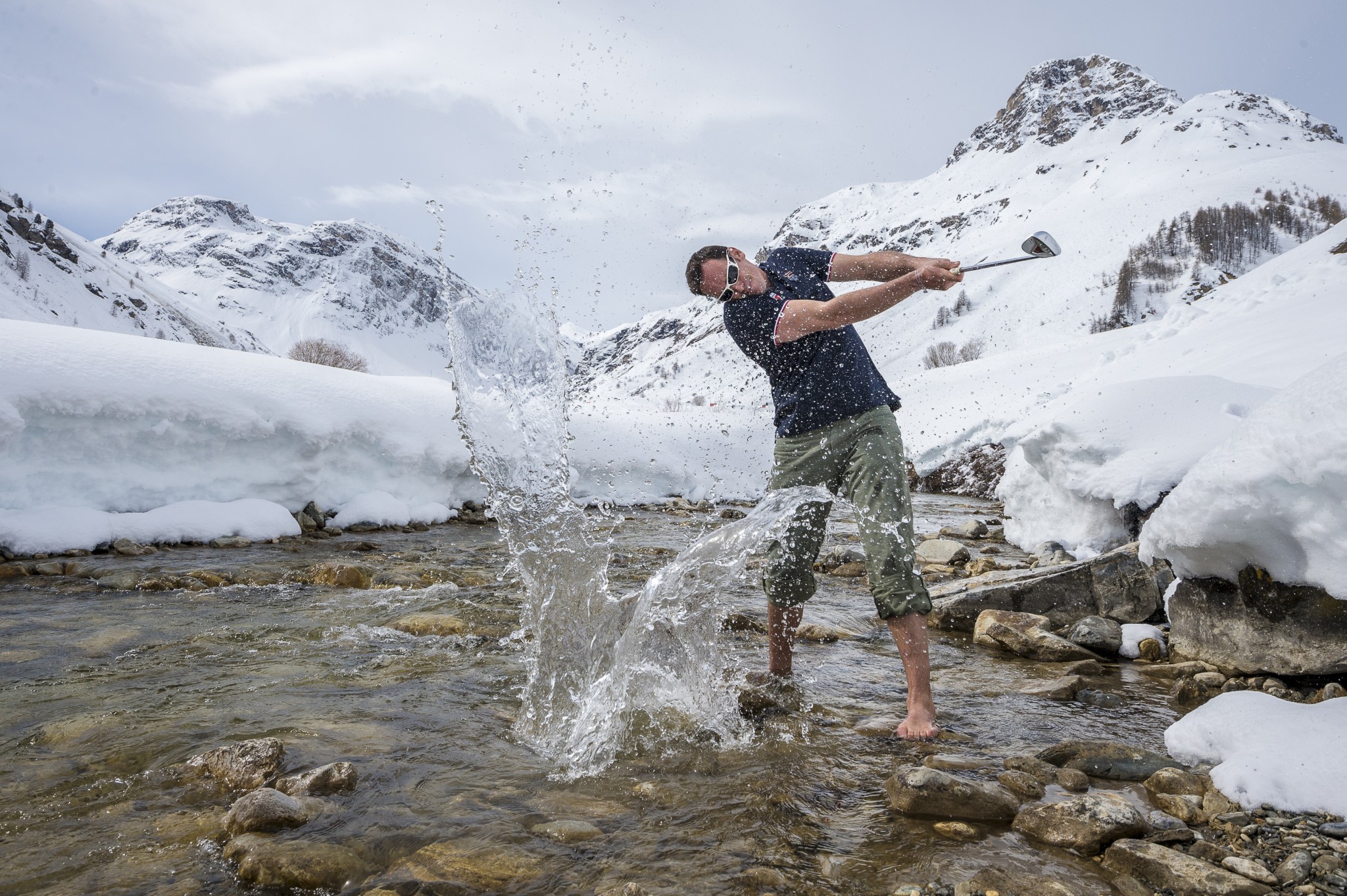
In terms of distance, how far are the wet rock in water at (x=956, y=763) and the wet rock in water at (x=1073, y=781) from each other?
0.75ft

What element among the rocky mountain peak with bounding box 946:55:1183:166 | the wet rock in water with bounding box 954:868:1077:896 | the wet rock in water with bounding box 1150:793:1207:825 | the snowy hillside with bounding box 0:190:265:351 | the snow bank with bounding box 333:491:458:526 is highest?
the rocky mountain peak with bounding box 946:55:1183:166

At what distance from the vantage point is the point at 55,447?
22.0 feet

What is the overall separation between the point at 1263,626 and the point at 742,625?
281cm

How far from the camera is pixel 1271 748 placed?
2.25 m

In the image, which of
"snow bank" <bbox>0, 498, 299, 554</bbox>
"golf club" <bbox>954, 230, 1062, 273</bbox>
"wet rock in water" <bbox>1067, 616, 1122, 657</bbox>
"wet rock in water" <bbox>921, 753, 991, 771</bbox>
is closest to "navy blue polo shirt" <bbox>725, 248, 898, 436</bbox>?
"golf club" <bbox>954, 230, 1062, 273</bbox>

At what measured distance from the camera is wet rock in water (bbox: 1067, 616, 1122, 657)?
409 cm

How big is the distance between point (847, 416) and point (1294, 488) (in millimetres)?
1714

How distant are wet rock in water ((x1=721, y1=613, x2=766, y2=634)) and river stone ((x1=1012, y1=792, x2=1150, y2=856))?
274 centimetres

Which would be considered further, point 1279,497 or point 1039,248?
point 1039,248

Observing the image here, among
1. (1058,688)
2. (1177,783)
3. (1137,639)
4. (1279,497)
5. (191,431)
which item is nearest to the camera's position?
(1177,783)

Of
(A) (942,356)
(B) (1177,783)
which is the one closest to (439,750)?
(B) (1177,783)

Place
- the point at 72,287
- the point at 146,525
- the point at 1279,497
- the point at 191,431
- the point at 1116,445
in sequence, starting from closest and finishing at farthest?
the point at 1279,497, the point at 1116,445, the point at 146,525, the point at 191,431, the point at 72,287

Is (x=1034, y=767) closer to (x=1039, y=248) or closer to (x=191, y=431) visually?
(x=1039, y=248)

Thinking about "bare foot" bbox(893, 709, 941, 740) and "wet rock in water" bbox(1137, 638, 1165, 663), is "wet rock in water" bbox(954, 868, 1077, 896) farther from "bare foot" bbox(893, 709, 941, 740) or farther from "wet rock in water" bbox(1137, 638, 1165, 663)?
"wet rock in water" bbox(1137, 638, 1165, 663)
